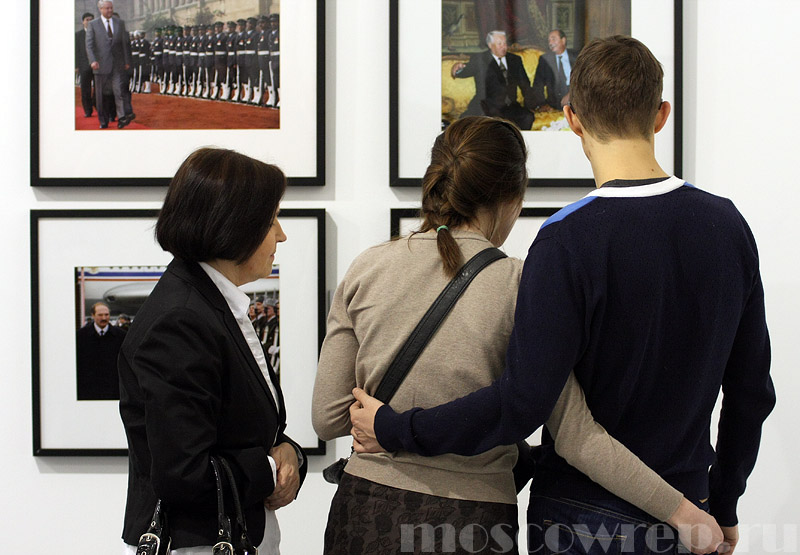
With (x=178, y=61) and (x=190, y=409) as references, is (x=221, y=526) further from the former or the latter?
(x=178, y=61)

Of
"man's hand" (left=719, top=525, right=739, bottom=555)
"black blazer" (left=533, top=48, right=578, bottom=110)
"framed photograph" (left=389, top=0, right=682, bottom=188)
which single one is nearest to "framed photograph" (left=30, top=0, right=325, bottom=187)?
"framed photograph" (left=389, top=0, right=682, bottom=188)

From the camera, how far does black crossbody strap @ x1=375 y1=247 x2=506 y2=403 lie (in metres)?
1.07

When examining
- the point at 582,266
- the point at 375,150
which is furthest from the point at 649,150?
the point at 375,150

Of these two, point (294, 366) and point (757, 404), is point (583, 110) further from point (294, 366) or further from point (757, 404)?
point (294, 366)

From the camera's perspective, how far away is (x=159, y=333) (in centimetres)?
98

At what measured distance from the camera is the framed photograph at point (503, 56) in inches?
69.6

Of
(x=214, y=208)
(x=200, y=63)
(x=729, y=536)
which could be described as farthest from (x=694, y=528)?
(x=200, y=63)

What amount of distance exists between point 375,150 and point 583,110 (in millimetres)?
849

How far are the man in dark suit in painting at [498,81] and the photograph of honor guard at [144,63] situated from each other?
765mm

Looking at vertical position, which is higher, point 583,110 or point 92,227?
point 583,110

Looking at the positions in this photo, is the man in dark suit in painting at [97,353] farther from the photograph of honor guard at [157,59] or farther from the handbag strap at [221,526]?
the handbag strap at [221,526]

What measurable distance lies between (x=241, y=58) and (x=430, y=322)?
1.04 metres

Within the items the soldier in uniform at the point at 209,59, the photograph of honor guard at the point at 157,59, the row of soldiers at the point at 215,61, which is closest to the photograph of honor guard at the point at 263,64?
the row of soldiers at the point at 215,61

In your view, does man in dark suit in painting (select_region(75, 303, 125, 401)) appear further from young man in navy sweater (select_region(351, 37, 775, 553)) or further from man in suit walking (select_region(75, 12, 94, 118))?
young man in navy sweater (select_region(351, 37, 775, 553))
